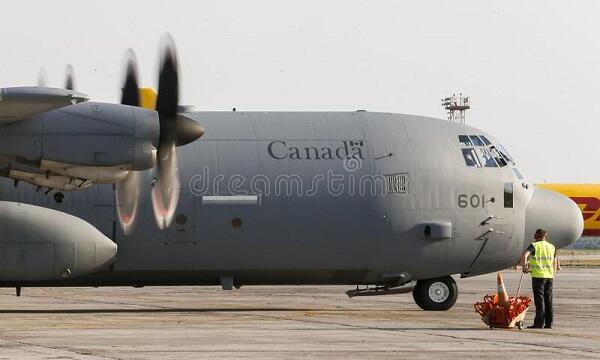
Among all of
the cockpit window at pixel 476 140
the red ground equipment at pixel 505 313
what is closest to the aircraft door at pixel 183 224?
the cockpit window at pixel 476 140

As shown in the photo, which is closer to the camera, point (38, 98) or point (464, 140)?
point (38, 98)

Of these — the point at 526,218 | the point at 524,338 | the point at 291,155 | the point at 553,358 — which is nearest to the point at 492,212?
the point at 526,218

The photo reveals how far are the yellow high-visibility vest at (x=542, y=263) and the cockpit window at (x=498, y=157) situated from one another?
240 inches

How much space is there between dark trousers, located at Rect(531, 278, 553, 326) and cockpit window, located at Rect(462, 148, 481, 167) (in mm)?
6165

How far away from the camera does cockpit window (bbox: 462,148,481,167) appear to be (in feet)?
97.5

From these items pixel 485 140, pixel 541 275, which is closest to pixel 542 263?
pixel 541 275

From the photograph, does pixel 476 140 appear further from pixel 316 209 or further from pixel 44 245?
pixel 44 245

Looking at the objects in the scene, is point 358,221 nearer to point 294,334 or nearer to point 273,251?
point 273,251

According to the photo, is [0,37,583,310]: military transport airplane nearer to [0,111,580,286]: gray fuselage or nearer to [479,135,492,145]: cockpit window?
[0,111,580,286]: gray fuselage

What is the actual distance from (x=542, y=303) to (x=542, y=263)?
2.71 feet

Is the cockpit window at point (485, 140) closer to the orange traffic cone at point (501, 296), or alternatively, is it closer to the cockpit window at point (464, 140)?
the cockpit window at point (464, 140)

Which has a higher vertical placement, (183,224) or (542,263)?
(183,224)

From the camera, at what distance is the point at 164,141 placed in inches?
868

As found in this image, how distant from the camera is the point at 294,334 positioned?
22.2 meters
